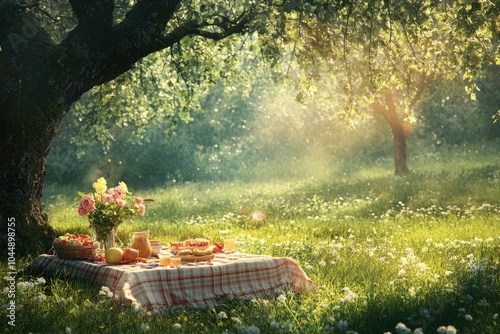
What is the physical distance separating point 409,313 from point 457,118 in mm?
31190

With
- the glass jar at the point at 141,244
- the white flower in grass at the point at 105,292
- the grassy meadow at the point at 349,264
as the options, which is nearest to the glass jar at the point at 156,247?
the glass jar at the point at 141,244

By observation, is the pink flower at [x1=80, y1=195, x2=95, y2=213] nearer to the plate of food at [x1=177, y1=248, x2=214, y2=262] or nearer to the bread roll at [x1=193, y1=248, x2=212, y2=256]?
the plate of food at [x1=177, y1=248, x2=214, y2=262]

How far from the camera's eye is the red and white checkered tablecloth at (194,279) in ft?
26.1

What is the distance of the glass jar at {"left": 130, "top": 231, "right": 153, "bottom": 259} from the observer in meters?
9.11

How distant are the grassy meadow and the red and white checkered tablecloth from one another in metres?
0.16

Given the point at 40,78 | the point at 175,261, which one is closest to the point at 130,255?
the point at 175,261

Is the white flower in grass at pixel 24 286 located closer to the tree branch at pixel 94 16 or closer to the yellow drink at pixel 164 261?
the yellow drink at pixel 164 261

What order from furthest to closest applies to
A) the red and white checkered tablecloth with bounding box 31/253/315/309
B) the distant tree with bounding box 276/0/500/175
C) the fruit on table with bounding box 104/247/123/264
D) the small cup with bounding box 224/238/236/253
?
the distant tree with bounding box 276/0/500/175
the small cup with bounding box 224/238/236/253
the fruit on table with bounding box 104/247/123/264
the red and white checkered tablecloth with bounding box 31/253/315/309

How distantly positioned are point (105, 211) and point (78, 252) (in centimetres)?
66

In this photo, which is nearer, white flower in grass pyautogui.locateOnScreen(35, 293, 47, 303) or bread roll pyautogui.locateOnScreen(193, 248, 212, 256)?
white flower in grass pyautogui.locateOnScreen(35, 293, 47, 303)

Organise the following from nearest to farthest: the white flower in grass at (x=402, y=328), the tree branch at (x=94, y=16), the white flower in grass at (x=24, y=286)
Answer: the white flower in grass at (x=402, y=328)
the white flower in grass at (x=24, y=286)
the tree branch at (x=94, y=16)

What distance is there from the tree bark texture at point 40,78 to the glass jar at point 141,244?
3.70m

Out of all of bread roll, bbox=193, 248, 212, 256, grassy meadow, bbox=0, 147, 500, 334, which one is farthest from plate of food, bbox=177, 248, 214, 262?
grassy meadow, bbox=0, 147, 500, 334

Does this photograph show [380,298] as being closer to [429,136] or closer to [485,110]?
[485,110]
